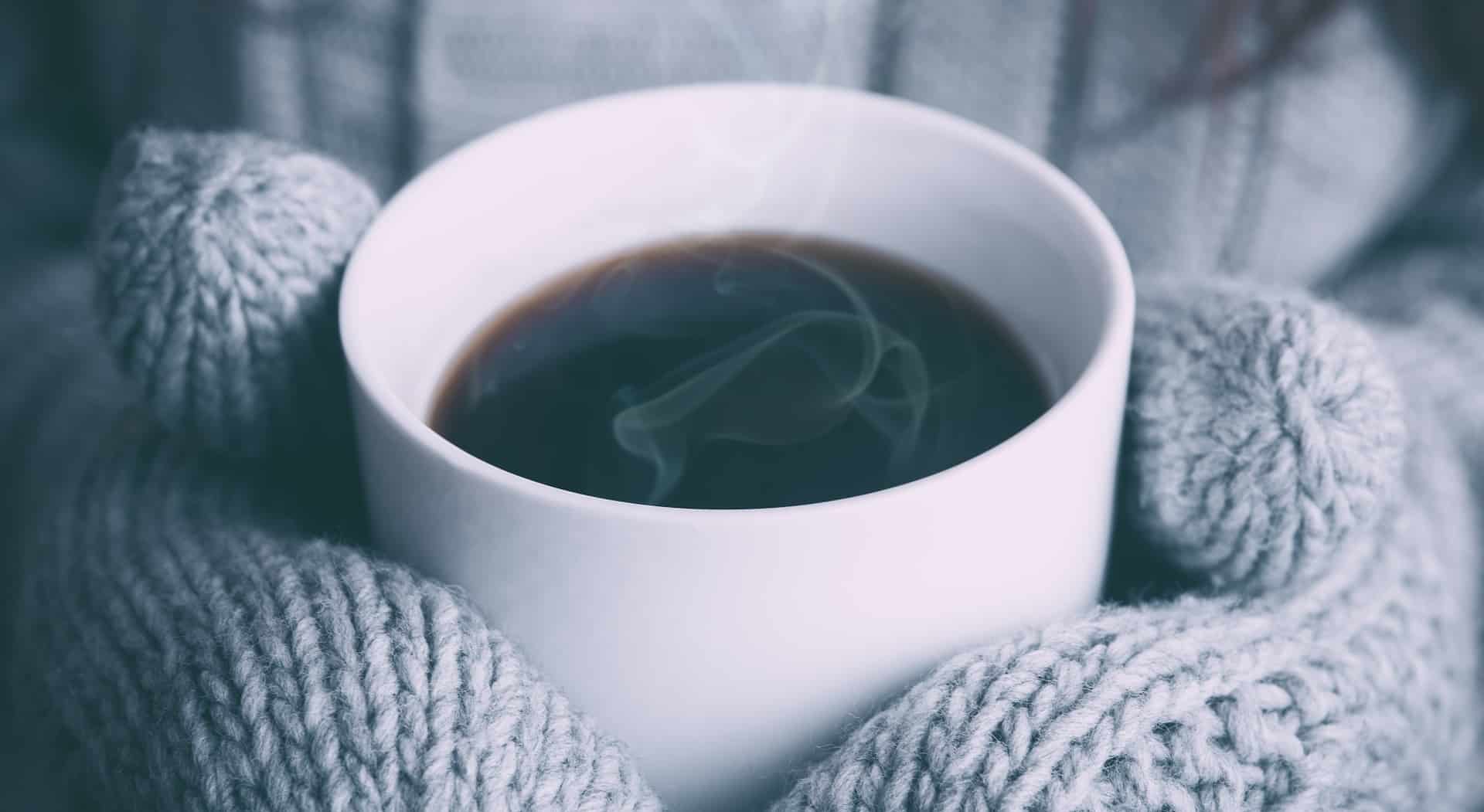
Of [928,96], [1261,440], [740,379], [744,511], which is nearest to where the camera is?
[744,511]

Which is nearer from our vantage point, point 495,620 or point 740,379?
point 495,620

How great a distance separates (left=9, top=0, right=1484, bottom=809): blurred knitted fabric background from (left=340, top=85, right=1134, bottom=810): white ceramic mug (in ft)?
1.33

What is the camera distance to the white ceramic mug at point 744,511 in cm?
44

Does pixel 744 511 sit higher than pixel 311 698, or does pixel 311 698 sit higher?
pixel 744 511

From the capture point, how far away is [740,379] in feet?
2.14

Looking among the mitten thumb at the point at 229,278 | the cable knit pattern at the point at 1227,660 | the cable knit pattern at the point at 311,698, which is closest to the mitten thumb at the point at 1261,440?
the cable knit pattern at the point at 1227,660

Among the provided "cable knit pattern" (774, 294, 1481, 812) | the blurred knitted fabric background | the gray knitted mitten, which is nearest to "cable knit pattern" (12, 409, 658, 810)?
the gray knitted mitten

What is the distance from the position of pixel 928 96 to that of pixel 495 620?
2.44 ft

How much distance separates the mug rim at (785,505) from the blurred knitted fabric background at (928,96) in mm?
420

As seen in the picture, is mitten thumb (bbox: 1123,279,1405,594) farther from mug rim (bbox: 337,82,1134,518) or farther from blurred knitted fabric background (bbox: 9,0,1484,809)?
blurred knitted fabric background (bbox: 9,0,1484,809)

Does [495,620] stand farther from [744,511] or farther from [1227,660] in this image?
[1227,660]

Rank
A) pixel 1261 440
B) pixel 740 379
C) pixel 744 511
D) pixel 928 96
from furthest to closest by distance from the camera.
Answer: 1. pixel 928 96
2. pixel 740 379
3. pixel 1261 440
4. pixel 744 511

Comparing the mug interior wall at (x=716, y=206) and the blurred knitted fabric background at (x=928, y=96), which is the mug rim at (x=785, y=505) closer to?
the mug interior wall at (x=716, y=206)

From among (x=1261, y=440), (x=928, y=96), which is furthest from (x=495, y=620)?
(x=928, y=96)
